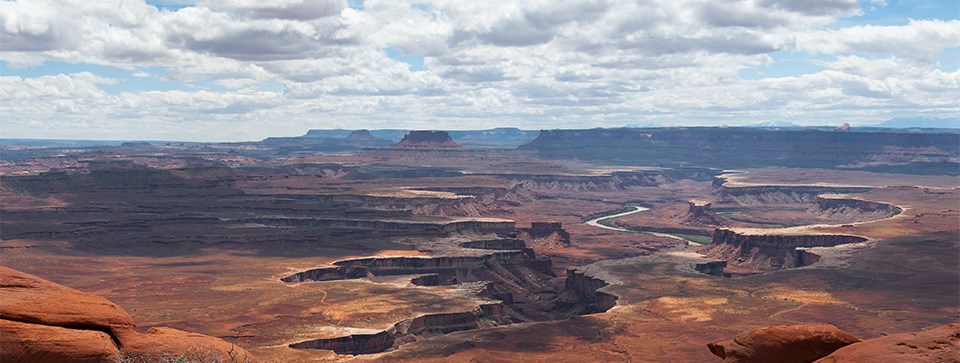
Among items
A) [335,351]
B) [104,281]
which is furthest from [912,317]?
[104,281]

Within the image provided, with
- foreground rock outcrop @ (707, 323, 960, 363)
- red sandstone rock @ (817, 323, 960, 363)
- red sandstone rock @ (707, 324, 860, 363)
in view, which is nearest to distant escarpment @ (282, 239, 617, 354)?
foreground rock outcrop @ (707, 323, 960, 363)

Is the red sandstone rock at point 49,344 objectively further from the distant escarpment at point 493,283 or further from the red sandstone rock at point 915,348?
the distant escarpment at point 493,283

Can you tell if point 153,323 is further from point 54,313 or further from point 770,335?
point 770,335

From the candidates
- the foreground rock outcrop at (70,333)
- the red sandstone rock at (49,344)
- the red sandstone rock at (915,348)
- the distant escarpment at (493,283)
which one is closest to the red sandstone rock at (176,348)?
the foreground rock outcrop at (70,333)

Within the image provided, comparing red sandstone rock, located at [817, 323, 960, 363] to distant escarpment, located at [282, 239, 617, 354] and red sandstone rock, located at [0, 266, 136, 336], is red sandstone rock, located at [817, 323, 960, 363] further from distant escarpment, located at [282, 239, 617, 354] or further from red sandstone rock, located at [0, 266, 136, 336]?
distant escarpment, located at [282, 239, 617, 354]

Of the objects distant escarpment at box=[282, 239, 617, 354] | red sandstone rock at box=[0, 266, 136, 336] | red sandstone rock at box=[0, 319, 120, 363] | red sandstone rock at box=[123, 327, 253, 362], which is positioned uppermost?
red sandstone rock at box=[0, 266, 136, 336]

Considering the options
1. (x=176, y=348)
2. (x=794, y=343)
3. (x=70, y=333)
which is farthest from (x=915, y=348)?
(x=70, y=333)
